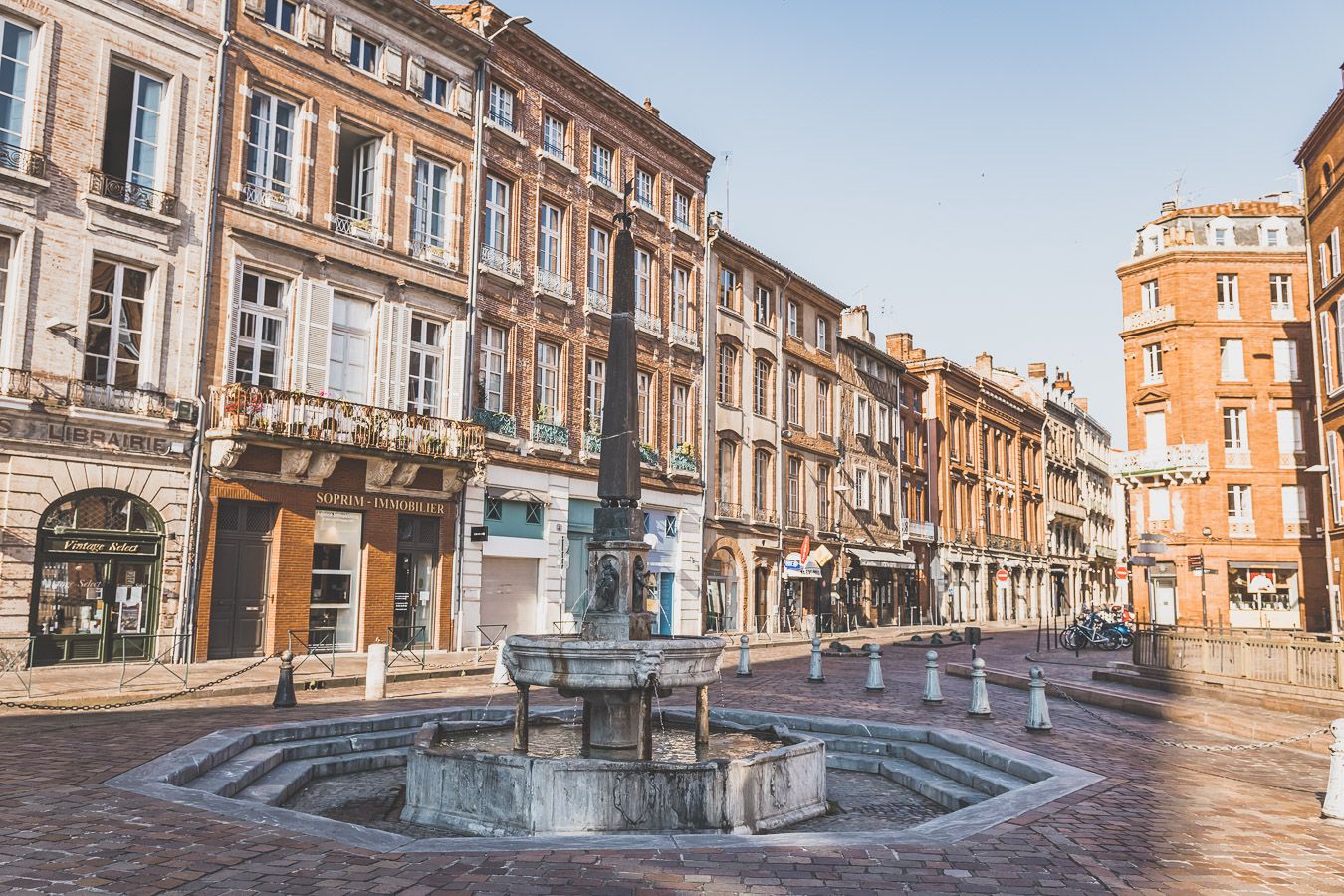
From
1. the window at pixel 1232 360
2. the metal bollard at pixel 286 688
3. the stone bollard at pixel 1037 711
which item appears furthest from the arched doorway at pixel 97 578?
the window at pixel 1232 360

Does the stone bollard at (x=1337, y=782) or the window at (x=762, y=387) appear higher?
the window at (x=762, y=387)

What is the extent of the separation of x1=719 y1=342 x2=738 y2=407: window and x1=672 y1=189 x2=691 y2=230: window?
4718mm

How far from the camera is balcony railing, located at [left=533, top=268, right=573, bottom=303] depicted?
93.5ft

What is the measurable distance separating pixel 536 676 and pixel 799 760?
239 cm

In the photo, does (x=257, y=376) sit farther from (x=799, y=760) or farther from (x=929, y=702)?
(x=799, y=760)

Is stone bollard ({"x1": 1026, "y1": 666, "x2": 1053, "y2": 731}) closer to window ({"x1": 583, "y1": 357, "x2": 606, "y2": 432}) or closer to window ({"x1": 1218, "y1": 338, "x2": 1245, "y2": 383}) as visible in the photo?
window ({"x1": 583, "y1": 357, "x2": 606, "y2": 432})

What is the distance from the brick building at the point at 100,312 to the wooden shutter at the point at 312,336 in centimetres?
235

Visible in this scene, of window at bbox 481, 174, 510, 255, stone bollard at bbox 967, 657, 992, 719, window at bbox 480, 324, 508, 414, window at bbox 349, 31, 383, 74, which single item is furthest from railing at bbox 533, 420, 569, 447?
stone bollard at bbox 967, 657, 992, 719

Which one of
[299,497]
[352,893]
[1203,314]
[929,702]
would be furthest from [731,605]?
[352,893]

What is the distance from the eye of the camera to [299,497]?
21.8m

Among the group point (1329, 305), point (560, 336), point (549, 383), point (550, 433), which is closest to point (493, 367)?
point (549, 383)

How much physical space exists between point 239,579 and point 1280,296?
44.2 meters

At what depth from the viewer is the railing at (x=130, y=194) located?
19094 mm

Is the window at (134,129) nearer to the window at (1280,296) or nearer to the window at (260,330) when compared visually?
the window at (260,330)
